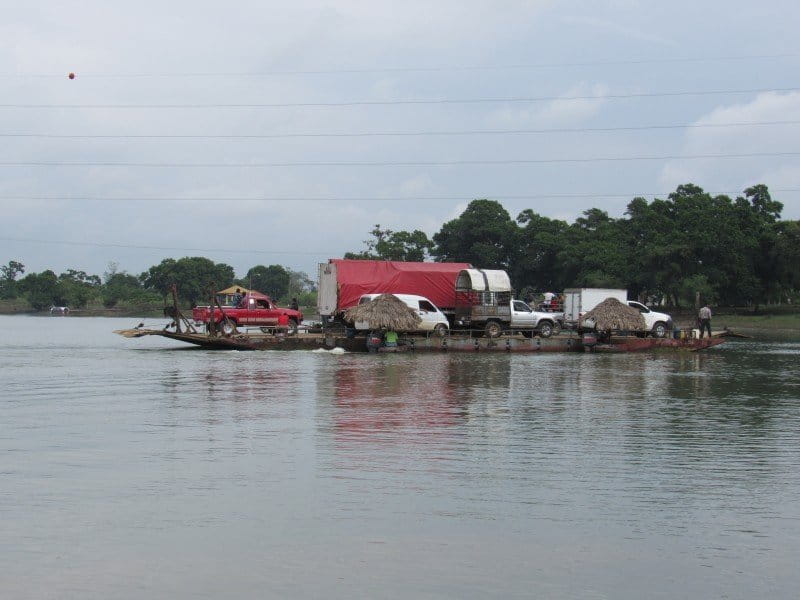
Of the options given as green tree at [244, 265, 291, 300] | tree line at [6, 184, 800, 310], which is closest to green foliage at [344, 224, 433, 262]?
tree line at [6, 184, 800, 310]

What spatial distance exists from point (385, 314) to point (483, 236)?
5146cm

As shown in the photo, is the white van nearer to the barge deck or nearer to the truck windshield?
the barge deck

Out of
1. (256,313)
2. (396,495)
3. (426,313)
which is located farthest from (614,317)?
(396,495)

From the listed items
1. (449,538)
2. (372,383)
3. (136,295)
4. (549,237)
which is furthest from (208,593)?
(136,295)

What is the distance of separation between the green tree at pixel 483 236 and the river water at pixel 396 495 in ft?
210

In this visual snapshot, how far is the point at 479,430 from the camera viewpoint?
1464cm

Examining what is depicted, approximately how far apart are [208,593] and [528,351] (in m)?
31.8

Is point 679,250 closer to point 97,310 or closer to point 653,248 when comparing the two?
point 653,248

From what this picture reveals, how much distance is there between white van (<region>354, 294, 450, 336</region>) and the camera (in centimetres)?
3697

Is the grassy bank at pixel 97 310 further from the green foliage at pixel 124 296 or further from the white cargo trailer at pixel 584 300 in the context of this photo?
the white cargo trailer at pixel 584 300

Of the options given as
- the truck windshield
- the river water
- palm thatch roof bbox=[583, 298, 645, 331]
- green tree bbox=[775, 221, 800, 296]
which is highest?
green tree bbox=[775, 221, 800, 296]

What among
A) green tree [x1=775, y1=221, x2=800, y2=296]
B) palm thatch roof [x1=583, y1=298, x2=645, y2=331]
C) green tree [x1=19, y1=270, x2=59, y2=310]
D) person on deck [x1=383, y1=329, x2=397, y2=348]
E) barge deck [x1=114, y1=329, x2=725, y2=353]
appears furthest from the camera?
green tree [x1=19, y1=270, x2=59, y2=310]

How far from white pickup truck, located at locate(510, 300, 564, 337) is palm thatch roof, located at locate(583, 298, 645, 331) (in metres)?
2.14

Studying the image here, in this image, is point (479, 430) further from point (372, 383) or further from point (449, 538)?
point (372, 383)
